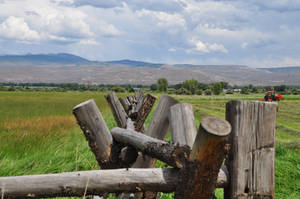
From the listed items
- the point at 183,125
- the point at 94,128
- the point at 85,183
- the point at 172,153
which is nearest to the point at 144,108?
the point at 94,128

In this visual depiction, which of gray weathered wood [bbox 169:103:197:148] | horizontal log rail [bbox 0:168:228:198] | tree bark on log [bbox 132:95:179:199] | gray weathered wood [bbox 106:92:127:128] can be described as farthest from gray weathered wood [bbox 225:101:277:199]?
gray weathered wood [bbox 106:92:127:128]

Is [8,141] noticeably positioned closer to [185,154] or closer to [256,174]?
[185,154]

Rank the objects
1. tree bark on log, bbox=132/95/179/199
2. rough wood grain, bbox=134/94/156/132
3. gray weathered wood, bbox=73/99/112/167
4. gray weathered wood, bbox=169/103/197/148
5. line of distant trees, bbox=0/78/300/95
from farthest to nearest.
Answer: line of distant trees, bbox=0/78/300/95
rough wood grain, bbox=134/94/156/132
tree bark on log, bbox=132/95/179/199
gray weathered wood, bbox=73/99/112/167
gray weathered wood, bbox=169/103/197/148

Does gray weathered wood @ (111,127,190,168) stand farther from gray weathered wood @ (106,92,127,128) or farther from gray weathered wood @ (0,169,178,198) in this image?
gray weathered wood @ (106,92,127,128)

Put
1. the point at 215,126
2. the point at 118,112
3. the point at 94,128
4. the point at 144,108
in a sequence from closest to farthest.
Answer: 1. the point at 215,126
2. the point at 94,128
3. the point at 144,108
4. the point at 118,112

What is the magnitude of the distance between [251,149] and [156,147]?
2.40 feet

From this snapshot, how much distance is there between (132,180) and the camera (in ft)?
7.02

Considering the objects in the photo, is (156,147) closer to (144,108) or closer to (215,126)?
(215,126)

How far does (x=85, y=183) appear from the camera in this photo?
2105 mm

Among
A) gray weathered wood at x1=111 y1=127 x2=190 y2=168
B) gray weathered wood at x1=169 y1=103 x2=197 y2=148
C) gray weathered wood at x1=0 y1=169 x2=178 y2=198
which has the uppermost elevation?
gray weathered wood at x1=169 y1=103 x2=197 y2=148

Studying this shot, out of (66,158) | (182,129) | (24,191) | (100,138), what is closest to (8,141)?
(66,158)

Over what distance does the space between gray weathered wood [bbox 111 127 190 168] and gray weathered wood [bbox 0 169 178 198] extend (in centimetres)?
13

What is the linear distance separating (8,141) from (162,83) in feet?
367

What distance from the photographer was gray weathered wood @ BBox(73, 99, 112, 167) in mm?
2717
